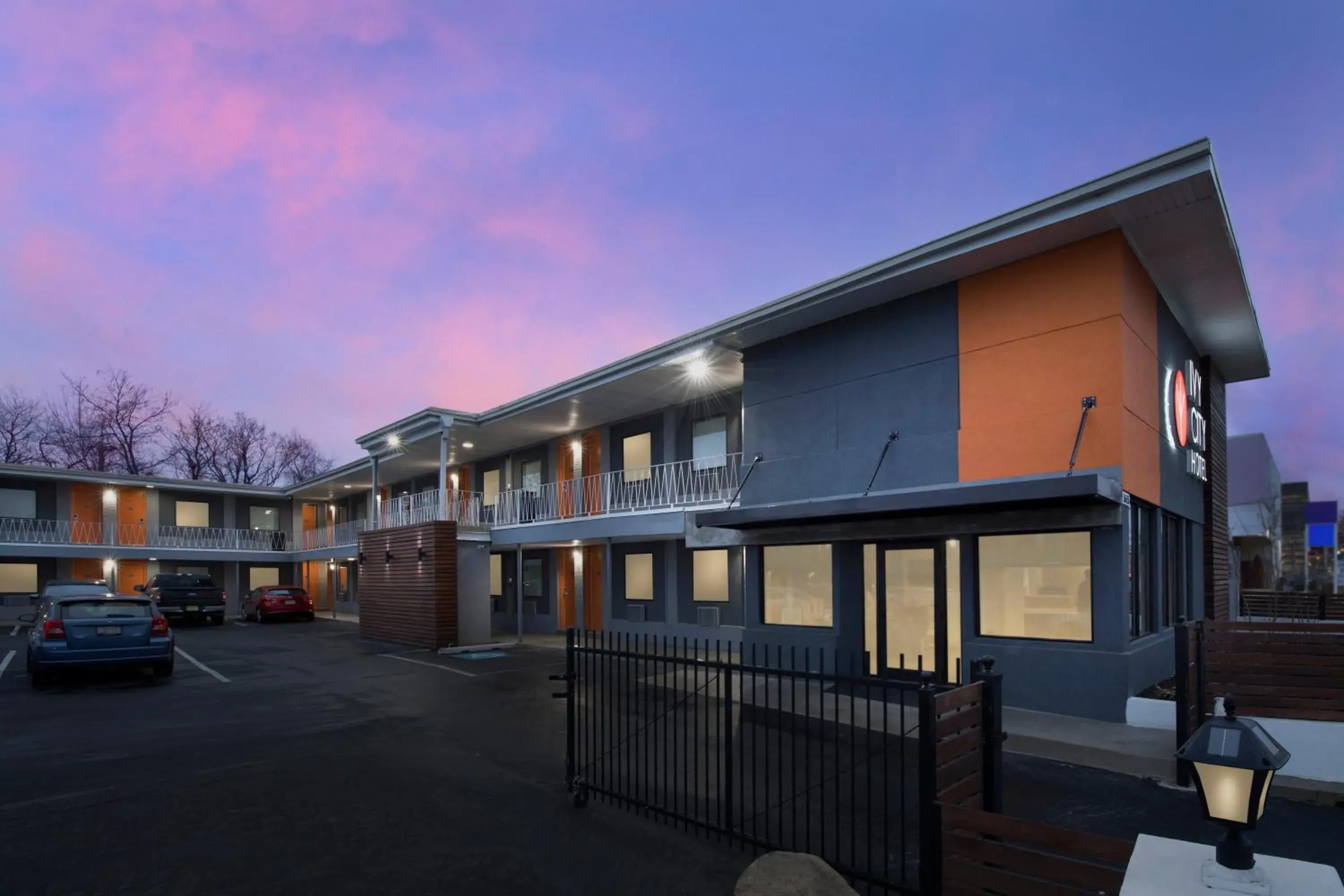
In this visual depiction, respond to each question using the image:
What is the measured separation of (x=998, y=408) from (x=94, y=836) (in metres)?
10.3

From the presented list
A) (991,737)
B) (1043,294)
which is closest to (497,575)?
(1043,294)

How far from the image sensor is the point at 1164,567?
39.7 ft

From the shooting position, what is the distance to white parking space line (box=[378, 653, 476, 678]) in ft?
47.4

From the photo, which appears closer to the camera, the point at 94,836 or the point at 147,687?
the point at 94,836

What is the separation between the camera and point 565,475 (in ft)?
74.6

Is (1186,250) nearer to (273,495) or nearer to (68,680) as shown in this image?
(68,680)

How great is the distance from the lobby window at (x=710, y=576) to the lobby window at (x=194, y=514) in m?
26.6

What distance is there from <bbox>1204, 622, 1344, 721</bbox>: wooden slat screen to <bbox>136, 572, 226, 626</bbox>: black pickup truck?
29.6 metres

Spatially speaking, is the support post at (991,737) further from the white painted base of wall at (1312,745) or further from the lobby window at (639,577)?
the lobby window at (639,577)

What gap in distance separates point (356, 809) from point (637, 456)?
558 inches

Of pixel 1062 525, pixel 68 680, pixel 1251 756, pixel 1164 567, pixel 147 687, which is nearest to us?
pixel 1251 756

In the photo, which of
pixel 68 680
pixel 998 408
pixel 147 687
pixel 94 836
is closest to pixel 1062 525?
pixel 998 408

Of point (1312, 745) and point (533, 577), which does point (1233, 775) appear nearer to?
point (1312, 745)

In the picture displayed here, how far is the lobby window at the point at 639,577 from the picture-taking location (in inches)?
766
